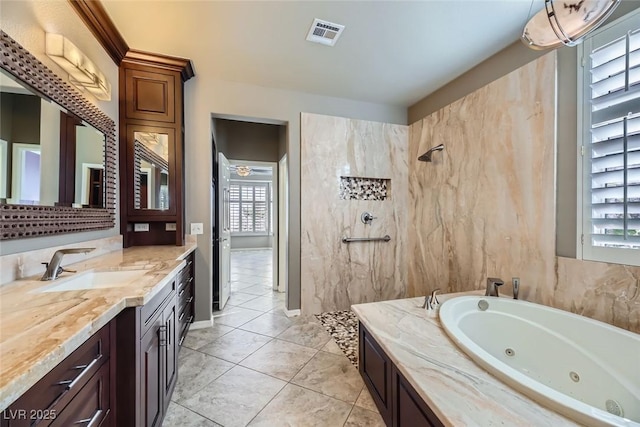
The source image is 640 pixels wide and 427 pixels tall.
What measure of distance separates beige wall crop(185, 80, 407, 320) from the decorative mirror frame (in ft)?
2.28

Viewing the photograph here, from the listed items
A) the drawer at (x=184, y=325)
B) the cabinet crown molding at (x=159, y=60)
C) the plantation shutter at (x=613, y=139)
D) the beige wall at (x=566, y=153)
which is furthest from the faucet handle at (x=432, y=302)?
the cabinet crown molding at (x=159, y=60)

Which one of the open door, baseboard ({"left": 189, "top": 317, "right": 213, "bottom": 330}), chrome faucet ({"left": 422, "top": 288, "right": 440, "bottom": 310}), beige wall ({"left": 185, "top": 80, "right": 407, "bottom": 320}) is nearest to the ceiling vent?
beige wall ({"left": 185, "top": 80, "right": 407, "bottom": 320})

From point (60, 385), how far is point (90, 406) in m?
0.23

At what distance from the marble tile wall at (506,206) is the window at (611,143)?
0.51 ft

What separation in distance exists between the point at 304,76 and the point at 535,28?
6.42 feet

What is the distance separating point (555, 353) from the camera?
1499 millimetres

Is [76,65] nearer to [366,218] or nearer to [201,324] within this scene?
[201,324]

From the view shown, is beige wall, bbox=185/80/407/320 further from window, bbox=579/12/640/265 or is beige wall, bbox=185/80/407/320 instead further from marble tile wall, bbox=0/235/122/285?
window, bbox=579/12/640/265

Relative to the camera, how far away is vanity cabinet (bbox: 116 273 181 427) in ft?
3.26

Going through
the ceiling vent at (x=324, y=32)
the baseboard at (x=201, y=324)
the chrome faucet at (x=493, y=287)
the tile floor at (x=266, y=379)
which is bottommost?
the tile floor at (x=266, y=379)

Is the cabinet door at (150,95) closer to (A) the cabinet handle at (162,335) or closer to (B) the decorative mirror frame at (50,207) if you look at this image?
(B) the decorative mirror frame at (50,207)

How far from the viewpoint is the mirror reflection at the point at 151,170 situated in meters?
2.27

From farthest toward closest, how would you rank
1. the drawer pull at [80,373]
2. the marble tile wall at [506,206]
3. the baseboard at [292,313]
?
the baseboard at [292,313] → the marble tile wall at [506,206] → the drawer pull at [80,373]

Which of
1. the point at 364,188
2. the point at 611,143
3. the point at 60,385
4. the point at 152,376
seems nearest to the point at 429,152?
the point at 364,188
